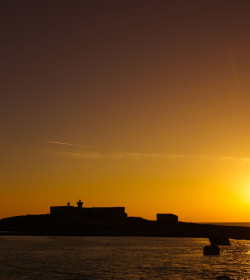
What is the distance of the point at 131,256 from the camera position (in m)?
68.6

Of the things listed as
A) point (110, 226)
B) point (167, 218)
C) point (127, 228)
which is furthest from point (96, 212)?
point (167, 218)

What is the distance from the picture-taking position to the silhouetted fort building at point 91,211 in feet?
488

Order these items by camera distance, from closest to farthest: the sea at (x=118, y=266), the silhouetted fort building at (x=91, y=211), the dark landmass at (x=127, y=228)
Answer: the sea at (x=118, y=266) < the dark landmass at (x=127, y=228) < the silhouetted fort building at (x=91, y=211)

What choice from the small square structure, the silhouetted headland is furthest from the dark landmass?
the small square structure

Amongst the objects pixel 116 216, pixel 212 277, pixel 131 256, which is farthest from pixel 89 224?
pixel 212 277

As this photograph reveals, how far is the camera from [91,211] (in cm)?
15138

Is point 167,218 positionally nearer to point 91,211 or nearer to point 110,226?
point 110,226

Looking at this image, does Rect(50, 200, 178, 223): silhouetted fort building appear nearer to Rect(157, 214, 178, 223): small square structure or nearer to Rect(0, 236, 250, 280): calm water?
Rect(157, 214, 178, 223): small square structure

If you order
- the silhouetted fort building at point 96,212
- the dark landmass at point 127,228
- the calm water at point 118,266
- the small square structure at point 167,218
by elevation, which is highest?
the silhouetted fort building at point 96,212

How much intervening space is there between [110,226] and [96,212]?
12208 millimetres

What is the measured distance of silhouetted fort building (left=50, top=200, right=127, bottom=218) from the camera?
149m

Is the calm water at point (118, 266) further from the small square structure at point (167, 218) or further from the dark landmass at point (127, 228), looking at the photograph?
the small square structure at point (167, 218)

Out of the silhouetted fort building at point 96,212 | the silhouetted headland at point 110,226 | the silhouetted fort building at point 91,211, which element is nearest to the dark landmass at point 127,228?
the silhouetted headland at point 110,226

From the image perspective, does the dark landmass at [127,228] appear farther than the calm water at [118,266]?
Yes
